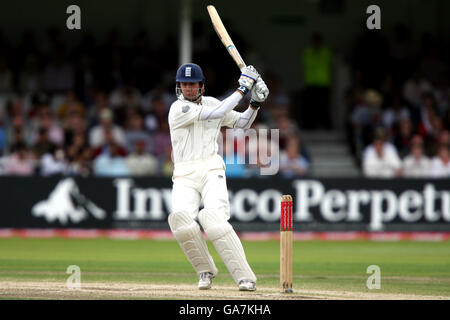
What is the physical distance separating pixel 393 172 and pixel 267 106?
3.12m

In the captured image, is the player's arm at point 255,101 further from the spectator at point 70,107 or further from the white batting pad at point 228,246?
the spectator at point 70,107

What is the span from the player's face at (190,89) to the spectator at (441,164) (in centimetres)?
888

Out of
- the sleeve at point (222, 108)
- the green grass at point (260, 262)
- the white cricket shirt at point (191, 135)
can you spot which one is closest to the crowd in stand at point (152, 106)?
the green grass at point (260, 262)

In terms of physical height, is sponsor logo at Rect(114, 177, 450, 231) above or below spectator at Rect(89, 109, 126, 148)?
below

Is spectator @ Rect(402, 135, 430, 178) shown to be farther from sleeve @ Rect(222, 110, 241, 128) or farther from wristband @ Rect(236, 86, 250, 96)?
wristband @ Rect(236, 86, 250, 96)

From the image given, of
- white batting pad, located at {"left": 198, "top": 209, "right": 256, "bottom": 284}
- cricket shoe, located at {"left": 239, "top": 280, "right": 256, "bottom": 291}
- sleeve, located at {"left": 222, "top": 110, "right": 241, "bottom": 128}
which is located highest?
sleeve, located at {"left": 222, "top": 110, "right": 241, "bottom": 128}

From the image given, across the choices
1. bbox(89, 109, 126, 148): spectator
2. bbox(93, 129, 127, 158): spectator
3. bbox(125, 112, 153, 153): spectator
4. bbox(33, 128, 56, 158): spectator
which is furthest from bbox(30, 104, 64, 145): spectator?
bbox(125, 112, 153, 153): spectator

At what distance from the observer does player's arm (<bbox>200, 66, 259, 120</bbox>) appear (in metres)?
8.19

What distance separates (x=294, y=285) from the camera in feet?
28.6

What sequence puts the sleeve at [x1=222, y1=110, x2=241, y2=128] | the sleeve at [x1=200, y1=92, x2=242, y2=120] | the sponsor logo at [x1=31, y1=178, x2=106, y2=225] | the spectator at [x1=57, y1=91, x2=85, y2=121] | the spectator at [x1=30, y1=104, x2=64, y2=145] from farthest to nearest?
1. the spectator at [x1=57, y1=91, x2=85, y2=121]
2. the spectator at [x1=30, y1=104, x2=64, y2=145]
3. the sponsor logo at [x1=31, y1=178, x2=106, y2=225]
4. the sleeve at [x1=222, y1=110, x2=241, y2=128]
5. the sleeve at [x1=200, y1=92, x2=242, y2=120]

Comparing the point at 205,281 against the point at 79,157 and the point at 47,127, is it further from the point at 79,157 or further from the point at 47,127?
the point at 47,127

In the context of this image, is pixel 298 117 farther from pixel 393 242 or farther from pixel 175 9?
pixel 393 242

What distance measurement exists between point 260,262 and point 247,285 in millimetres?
3521

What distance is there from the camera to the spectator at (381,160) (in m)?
16.3
